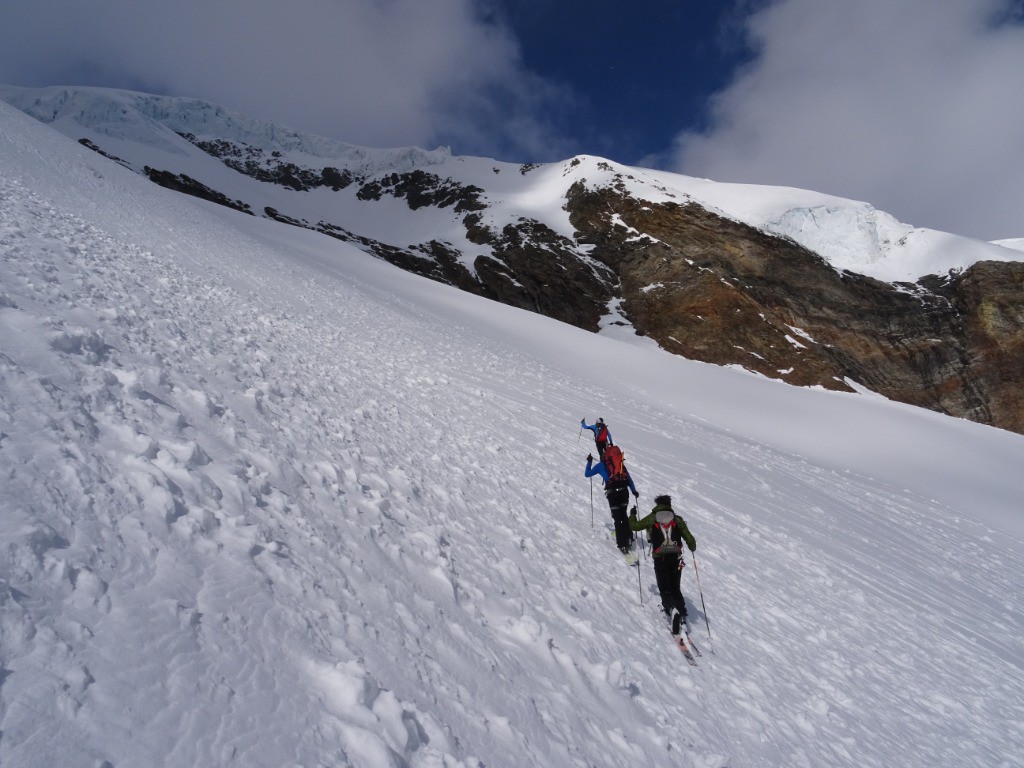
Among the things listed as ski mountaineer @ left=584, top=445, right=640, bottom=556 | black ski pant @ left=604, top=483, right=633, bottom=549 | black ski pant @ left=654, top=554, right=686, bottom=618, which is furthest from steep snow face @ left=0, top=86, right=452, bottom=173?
black ski pant @ left=654, top=554, right=686, bottom=618

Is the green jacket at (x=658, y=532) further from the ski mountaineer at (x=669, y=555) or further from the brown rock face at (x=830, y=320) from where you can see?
the brown rock face at (x=830, y=320)

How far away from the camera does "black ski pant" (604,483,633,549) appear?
6936 millimetres

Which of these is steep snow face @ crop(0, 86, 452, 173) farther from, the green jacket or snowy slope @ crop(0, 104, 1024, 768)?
the green jacket

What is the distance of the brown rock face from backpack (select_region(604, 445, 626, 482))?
160ft

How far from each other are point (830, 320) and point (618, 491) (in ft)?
193

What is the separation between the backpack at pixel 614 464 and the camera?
7543 mm

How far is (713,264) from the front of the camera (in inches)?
2285

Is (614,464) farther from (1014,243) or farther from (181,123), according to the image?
A: (181,123)

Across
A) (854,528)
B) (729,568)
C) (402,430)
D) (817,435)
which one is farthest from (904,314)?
(402,430)

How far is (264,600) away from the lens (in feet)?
10.2

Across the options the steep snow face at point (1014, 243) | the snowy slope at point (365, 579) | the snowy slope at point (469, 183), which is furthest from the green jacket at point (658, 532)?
the steep snow face at point (1014, 243)

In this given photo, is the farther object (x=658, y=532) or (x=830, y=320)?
(x=830, y=320)

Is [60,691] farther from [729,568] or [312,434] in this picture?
[729,568]

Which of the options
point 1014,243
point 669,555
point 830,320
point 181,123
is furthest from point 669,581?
point 181,123
